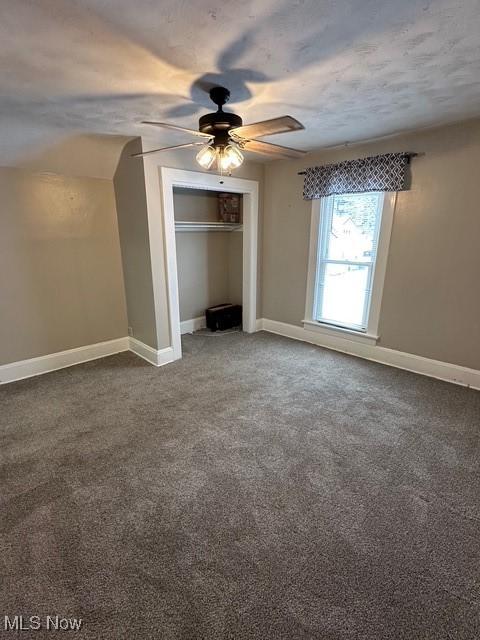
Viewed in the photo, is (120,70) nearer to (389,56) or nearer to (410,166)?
(389,56)

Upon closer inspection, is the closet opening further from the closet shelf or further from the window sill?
the window sill

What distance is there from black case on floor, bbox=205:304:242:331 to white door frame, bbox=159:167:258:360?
19 cm

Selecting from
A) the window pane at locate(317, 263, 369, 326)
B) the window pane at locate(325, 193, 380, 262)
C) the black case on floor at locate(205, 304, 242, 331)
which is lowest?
the black case on floor at locate(205, 304, 242, 331)

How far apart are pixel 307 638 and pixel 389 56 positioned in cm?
266

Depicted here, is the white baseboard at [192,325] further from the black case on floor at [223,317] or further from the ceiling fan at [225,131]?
the ceiling fan at [225,131]

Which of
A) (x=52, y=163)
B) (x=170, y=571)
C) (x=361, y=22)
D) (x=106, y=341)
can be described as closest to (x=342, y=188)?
(x=361, y=22)

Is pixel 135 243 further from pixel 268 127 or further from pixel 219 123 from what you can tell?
pixel 268 127

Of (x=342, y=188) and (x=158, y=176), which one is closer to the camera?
(x=158, y=176)

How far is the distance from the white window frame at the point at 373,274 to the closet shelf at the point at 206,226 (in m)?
1.18

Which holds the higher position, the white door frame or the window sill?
the white door frame

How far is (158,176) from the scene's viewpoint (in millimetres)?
3131

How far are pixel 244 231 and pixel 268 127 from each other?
8.26ft

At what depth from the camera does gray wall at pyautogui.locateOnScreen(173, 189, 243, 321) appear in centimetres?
431

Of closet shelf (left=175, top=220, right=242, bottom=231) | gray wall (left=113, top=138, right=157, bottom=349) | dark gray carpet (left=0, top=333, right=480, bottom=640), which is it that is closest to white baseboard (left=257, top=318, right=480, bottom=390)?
dark gray carpet (left=0, top=333, right=480, bottom=640)
